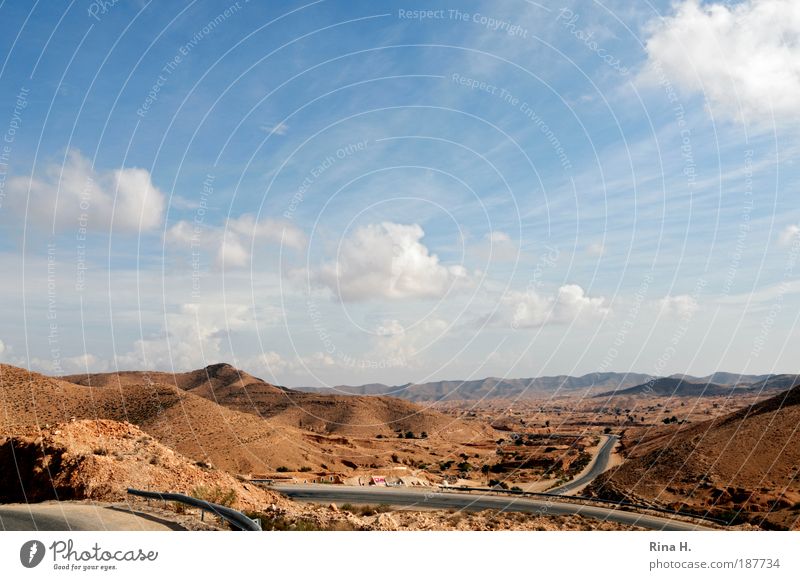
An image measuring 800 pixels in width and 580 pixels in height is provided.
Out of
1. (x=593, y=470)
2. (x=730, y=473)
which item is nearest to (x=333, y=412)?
(x=593, y=470)

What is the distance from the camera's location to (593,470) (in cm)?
6950

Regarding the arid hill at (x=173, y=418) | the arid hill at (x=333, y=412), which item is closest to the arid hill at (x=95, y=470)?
the arid hill at (x=173, y=418)

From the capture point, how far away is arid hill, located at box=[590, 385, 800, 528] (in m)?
40.1

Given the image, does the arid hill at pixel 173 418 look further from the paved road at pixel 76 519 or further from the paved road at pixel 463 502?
the paved road at pixel 76 519

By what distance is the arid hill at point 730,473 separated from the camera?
40094 mm

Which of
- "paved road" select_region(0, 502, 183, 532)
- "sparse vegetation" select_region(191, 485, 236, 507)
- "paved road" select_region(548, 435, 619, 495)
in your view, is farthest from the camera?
"paved road" select_region(548, 435, 619, 495)

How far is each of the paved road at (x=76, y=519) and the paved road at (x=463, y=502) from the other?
20.2 meters

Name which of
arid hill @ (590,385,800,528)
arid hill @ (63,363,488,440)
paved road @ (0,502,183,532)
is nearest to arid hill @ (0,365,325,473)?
arid hill @ (63,363,488,440)

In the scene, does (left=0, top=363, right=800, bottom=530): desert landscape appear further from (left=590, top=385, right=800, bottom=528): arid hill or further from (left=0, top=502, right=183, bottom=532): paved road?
(left=0, top=502, right=183, bottom=532): paved road

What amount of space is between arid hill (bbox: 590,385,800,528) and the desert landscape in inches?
7.2

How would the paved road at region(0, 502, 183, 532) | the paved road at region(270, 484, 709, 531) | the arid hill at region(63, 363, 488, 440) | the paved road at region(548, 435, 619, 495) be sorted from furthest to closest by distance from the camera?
1. the arid hill at region(63, 363, 488, 440)
2. the paved road at region(548, 435, 619, 495)
3. the paved road at region(270, 484, 709, 531)
4. the paved road at region(0, 502, 183, 532)

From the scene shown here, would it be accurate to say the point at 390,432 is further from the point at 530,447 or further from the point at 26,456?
the point at 26,456
